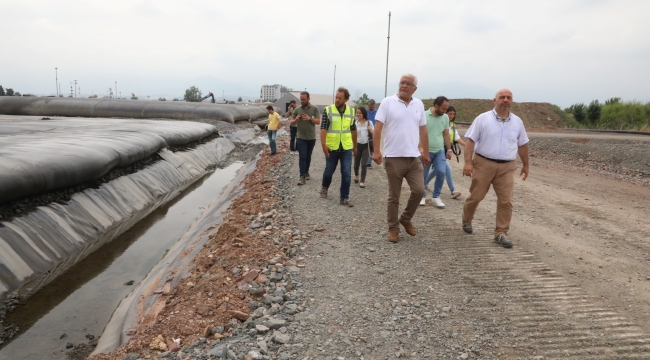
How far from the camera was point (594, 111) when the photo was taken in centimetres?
3012

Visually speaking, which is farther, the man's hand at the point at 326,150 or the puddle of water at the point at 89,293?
the man's hand at the point at 326,150

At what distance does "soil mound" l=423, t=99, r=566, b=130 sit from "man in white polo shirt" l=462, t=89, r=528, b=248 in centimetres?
3276

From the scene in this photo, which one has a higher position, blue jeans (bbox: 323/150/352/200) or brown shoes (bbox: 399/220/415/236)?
blue jeans (bbox: 323/150/352/200)

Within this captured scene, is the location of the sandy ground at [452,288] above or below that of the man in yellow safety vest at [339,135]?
below

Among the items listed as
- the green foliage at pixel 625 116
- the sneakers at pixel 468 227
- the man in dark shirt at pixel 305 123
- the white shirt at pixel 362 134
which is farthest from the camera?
the green foliage at pixel 625 116

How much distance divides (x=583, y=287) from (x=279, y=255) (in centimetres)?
304

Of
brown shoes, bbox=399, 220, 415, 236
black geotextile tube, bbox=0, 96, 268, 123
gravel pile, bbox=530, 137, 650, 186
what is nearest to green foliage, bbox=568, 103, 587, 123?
gravel pile, bbox=530, 137, 650, 186

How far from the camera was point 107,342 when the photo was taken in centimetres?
428

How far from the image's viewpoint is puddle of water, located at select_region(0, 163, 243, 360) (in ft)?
14.6

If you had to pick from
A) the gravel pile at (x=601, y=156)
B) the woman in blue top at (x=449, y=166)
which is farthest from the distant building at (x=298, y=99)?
the woman in blue top at (x=449, y=166)

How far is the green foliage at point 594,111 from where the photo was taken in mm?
29953

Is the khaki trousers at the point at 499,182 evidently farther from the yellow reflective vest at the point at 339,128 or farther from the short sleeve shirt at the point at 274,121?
the short sleeve shirt at the point at 274,121

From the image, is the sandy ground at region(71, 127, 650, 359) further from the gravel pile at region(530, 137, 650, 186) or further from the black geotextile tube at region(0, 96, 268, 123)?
the black geotextile tube at region(0, 96, 268, 123)

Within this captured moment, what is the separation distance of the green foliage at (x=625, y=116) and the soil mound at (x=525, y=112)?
229 inches
